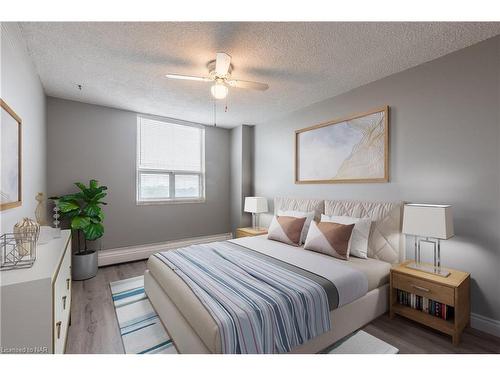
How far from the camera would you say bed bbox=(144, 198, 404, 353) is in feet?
5.07

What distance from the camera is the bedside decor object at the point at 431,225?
6.45 ft

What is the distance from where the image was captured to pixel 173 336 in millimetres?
1841

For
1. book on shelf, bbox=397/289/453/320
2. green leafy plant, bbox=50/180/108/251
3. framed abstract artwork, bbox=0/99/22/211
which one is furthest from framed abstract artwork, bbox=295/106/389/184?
framed abstract artwork, bbox=0/99/22/211

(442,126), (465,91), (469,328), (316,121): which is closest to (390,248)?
(469,328)

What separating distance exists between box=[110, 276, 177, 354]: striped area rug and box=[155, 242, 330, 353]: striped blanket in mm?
556

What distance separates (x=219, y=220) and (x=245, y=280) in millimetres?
3181

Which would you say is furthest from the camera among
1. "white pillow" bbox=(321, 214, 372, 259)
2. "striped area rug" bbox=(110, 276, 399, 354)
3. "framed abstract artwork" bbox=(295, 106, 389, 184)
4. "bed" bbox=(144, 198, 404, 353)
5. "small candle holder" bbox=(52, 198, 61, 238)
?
"framed abstract artwork" bbox=(295, 106, 389, 184)

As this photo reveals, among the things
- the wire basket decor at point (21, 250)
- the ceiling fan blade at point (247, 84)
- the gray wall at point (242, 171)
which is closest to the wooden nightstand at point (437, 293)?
the ceiling fan blade at point (247, 84)

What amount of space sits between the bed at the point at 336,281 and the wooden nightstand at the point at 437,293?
0.45 ft

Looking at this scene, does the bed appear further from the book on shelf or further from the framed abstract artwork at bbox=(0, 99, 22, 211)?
the framed abstract artwork at bbox=(0, 99, 22, 211)

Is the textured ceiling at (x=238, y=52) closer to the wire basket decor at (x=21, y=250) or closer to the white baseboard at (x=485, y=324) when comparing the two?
the wire basket decor at (x=21, y=250)

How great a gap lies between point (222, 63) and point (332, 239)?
207cm

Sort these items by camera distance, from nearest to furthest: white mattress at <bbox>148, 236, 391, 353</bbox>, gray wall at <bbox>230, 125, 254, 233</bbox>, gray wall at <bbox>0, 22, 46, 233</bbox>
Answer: white mattress at <bbox>148, 236, 391, 353</bbox> < gray wall at <bbox>0, 22, 46, 233</bbox> < gray wall at <bbox>230, 125, 254, 233</bbox>
